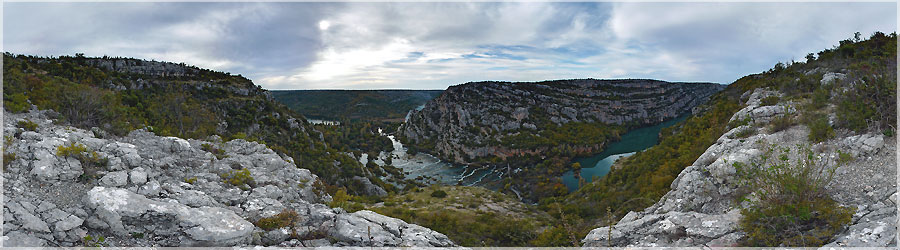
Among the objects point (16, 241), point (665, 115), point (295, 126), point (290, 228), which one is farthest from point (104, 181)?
point (665, 115)

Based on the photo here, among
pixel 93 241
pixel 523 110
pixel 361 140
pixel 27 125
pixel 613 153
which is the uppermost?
pixel 523 110

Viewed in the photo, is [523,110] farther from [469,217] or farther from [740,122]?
[740,122]

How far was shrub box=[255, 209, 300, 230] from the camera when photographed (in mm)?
6012

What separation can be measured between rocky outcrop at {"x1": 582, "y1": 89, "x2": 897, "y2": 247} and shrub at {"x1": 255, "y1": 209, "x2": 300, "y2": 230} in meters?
6.66

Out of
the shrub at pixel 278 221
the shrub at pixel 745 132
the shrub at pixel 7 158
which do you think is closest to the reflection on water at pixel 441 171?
the shrub at pixel 745 132

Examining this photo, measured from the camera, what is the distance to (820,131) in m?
8.05

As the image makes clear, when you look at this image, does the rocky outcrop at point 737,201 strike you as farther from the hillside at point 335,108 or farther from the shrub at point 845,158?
the hillside at point 335,108

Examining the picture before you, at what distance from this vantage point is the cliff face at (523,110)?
305 ft

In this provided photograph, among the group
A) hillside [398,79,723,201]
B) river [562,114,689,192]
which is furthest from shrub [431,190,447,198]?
river [562,114,689,192]

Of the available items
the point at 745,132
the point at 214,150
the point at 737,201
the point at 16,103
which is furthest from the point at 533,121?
the point at 16,103

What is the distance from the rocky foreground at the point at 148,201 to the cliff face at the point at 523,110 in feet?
268

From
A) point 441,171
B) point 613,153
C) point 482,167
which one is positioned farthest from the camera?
point 613,153

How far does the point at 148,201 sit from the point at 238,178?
8.08 ft

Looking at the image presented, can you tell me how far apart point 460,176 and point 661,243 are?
235 feet
